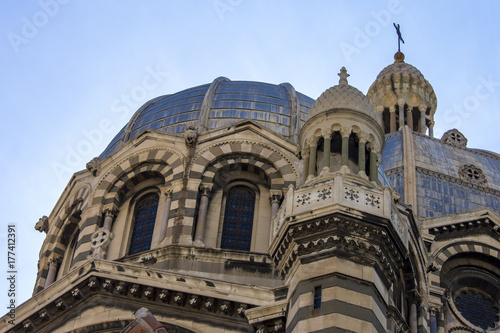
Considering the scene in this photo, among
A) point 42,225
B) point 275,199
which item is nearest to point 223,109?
point 275,199

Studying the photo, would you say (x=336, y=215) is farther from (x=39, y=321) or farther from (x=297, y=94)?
(x=297, y=94)

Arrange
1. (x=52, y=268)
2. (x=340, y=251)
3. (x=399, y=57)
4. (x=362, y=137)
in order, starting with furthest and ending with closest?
(x=399, y=57) < (x=52, y=268) < (x=362, y=137) < (x=340, y=251)

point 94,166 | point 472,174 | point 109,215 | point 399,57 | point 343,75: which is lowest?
point 109,215

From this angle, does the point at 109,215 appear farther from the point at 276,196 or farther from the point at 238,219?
the point at 276,196

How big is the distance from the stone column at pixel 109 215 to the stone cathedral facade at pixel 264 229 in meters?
0.05

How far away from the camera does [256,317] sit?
24.6 m

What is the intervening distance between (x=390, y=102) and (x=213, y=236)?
29.0 m

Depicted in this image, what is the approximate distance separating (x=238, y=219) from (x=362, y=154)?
6.45 m

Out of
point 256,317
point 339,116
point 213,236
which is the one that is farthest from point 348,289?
point 213,236

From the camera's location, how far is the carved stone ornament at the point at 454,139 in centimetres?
5106

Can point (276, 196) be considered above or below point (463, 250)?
below

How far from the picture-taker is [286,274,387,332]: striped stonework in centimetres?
2255

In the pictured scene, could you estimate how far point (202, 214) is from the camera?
32594 millimetres

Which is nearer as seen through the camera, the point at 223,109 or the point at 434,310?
the point at 434,310
